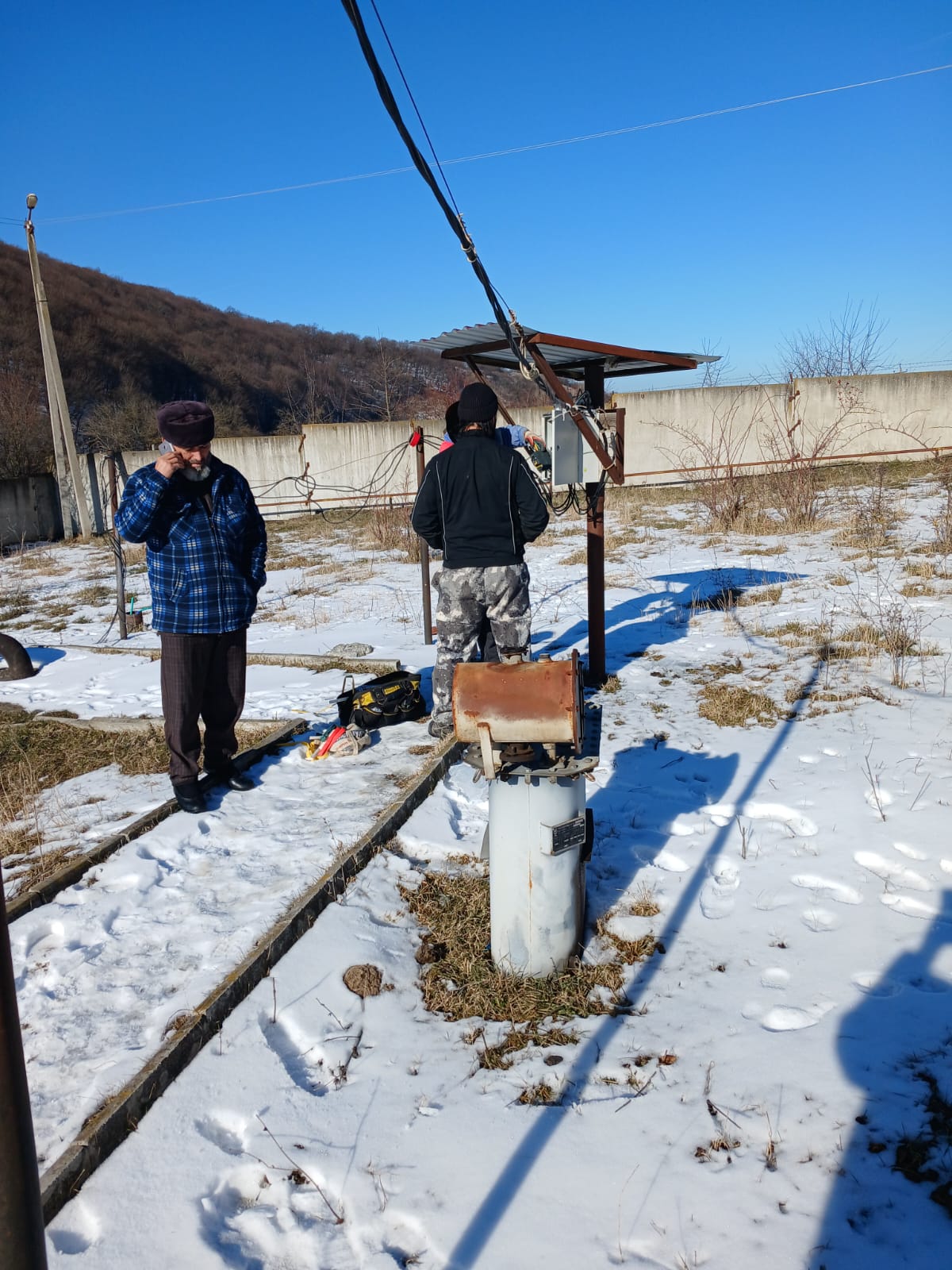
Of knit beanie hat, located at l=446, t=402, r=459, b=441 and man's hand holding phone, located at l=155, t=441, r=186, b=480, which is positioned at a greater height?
knit beanie hat, located at l=446, t=402, r=459, b=441

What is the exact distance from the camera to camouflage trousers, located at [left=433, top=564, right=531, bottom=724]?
4.78 meters

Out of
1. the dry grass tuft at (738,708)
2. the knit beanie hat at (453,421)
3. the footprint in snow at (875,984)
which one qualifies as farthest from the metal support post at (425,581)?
the footprint in snow at (875,984)

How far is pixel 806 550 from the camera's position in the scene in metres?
10.8

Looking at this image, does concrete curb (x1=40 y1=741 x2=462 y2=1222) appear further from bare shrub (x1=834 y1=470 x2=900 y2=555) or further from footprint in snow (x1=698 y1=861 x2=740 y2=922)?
bare shrub (x1=834 y1=470 x2=900 y2=555)

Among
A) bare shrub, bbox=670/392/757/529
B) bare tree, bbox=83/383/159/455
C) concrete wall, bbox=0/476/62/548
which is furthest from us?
bare tree, bbox=83/383/159/455

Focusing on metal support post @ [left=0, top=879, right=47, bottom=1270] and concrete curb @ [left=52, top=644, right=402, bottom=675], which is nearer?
metal support post @ [left=0, top=879, right=47, bottom=1270]

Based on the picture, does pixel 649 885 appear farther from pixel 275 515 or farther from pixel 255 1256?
pixel 275 515

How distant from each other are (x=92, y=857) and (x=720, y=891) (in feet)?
9.04

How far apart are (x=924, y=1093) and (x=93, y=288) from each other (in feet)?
232

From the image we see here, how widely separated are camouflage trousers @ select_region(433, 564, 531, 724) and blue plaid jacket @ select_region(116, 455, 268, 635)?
1.17 meters

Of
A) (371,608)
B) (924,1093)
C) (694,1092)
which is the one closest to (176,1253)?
(694,1092)

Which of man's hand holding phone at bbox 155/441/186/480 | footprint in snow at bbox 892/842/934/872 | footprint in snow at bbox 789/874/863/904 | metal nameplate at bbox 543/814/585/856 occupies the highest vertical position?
man's hand holding phone at bbox 155/441/186/480

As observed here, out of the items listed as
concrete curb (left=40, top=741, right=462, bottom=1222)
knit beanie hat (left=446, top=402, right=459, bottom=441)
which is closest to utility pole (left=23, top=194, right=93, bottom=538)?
knit beanie hat (left=446, top=402, right=459, bottom=441)

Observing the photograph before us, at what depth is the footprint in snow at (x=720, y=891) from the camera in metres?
3.36
